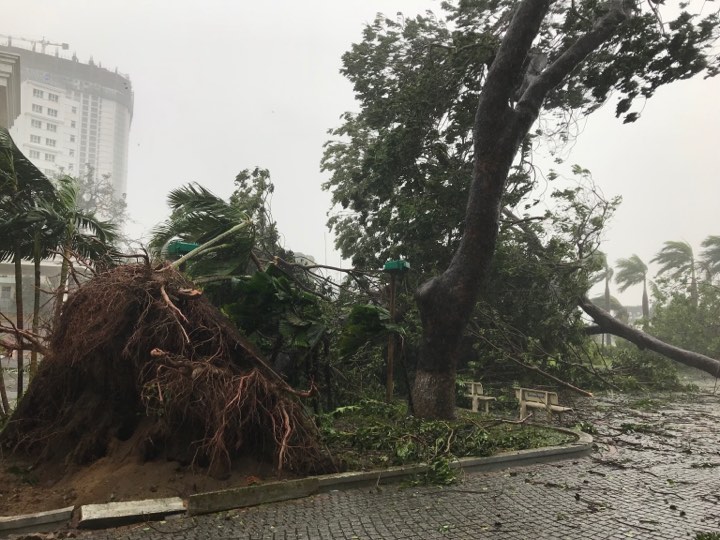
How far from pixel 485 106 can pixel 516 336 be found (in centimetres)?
762

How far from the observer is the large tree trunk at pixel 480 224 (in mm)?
8883

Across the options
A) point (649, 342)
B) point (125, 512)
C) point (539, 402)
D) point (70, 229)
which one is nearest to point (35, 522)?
point (125, 512)

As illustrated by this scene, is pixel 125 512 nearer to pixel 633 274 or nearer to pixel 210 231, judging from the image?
pixel 210 231

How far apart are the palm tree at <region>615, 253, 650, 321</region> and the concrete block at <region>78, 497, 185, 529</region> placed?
4936 centimetres

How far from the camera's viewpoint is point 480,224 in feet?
29.5

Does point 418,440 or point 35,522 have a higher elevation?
point 418,440

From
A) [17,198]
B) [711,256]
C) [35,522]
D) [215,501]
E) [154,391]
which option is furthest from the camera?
[711,256]

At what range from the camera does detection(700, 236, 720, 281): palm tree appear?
121 ft

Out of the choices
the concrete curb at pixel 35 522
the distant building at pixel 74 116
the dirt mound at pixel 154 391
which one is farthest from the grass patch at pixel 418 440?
the distant building at pixel 74 116

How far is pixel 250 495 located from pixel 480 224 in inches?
225

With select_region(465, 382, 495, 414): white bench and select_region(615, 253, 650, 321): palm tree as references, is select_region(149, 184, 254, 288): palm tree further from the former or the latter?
select_region(615, 253, 650, 321): palm tree

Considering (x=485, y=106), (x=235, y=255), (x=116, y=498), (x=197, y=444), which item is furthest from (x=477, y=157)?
(x=116, y=498)

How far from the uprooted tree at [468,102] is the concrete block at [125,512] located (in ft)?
16.2

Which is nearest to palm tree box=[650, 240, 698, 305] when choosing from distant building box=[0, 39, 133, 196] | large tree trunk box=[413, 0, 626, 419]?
large tree trunk box=[413, 0, 626, 419]
